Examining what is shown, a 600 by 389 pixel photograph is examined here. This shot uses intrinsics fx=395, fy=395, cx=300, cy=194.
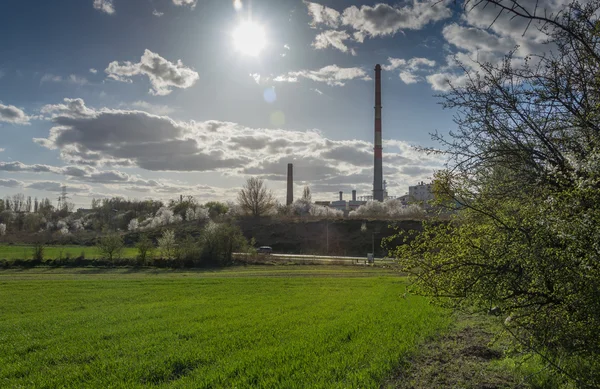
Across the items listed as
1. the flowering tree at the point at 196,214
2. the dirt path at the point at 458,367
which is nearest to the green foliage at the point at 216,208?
the flowering tree at the point at 196,214

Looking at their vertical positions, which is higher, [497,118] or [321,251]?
[497,118]

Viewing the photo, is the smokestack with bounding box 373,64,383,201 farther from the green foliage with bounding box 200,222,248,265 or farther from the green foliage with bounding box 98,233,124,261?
the green foliage with bounding box 98,233,124,261

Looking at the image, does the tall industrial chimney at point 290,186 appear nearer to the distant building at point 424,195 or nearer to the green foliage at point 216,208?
the green foliage at point 216,208

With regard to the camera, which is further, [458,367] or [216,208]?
[216,208]

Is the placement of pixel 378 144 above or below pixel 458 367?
above

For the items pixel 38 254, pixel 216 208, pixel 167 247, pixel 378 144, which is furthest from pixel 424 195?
pixel 216 208

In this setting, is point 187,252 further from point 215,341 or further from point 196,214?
point 196,214

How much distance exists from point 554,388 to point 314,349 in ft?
17.1

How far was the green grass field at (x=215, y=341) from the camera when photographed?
8.34m

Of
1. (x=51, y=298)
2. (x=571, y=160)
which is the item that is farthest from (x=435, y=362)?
(x=51, y=298)

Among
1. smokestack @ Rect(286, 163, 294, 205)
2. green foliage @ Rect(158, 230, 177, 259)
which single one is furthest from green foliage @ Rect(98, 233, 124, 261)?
smokestack @ Rect(286, 163, 294, 205)

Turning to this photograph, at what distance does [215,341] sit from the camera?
11523 millimetres

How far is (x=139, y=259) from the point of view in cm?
5366

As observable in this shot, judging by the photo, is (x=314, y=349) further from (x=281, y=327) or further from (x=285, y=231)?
(x=285, y=231)
